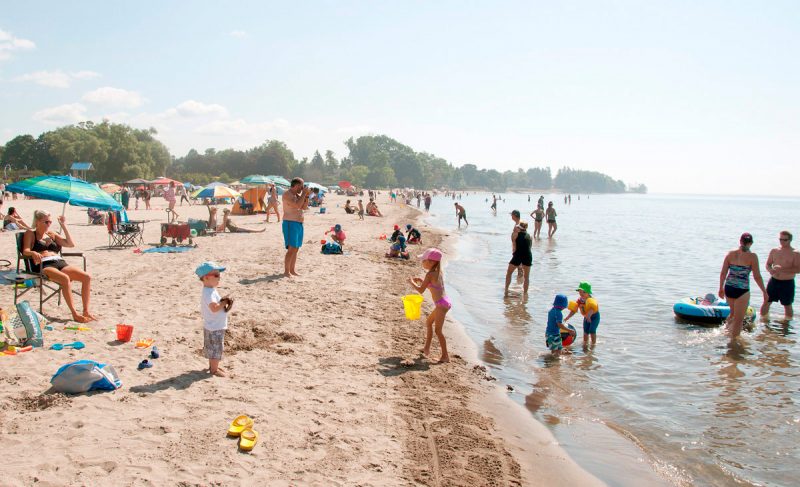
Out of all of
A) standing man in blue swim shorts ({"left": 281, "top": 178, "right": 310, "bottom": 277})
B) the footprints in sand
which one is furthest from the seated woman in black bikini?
standing man in blue swim shorts ({"left": 281, "top": 178, "right": 310, "bottom": 277})

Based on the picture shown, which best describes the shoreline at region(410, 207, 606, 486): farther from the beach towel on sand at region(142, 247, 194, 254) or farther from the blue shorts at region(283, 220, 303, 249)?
the beach towel on sand at region(142, 247, 194, 254)

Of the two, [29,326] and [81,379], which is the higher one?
[29,326]

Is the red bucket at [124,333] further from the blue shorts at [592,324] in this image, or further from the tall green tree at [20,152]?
the tall green tree at [20,152]

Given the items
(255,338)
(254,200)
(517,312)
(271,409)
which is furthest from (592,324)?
(254,200)

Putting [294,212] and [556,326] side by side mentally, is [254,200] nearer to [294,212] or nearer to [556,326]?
[294,212]

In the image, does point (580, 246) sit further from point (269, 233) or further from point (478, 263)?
point (269, 233)

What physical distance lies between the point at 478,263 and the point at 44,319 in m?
13.9

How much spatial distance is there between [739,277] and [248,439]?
7630 mm

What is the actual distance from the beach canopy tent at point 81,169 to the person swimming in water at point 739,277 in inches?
2531

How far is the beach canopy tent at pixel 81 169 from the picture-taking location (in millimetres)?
58125

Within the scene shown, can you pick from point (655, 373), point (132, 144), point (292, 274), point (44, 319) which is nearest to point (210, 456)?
point (44, 319)

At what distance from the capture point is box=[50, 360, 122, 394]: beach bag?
467 centimetres

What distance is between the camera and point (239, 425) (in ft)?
14.1

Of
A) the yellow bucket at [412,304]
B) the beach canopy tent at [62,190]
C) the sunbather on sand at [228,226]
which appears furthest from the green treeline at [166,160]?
the yellow bucket at [412,304]
